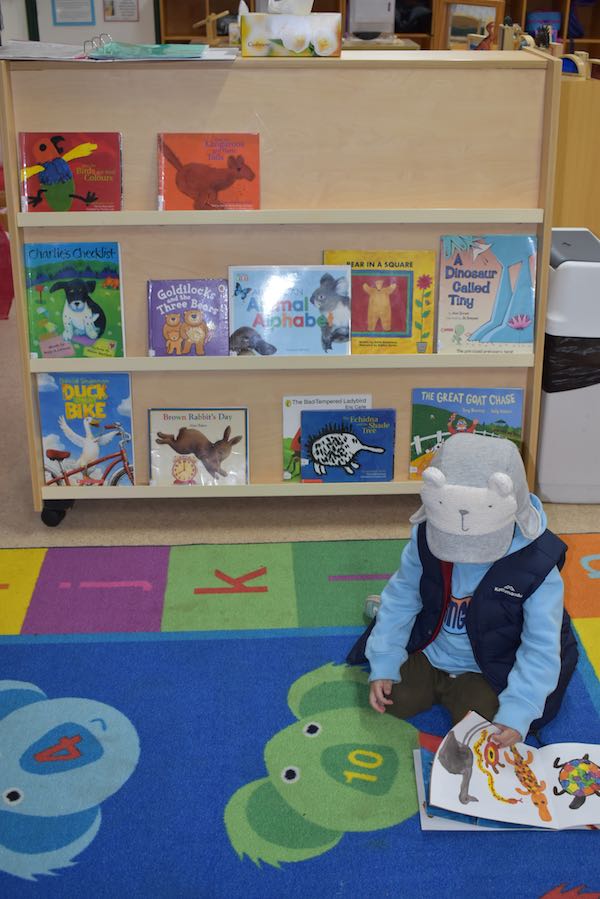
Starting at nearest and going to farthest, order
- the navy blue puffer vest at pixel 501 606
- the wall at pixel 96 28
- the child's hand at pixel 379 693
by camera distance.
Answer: the navy blue puffer vest at pixel 501 606, the child's hand at pixel 379 693, the wall at pixel 96 28

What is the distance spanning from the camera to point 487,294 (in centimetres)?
284

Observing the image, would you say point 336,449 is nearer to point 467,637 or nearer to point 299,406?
point 299,406

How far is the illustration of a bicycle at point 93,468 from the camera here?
2979 millimetres

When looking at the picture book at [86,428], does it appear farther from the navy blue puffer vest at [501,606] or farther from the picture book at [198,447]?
the navy blue puffer vest at [501,606]

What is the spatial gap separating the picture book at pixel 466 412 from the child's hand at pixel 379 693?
947 millimetres

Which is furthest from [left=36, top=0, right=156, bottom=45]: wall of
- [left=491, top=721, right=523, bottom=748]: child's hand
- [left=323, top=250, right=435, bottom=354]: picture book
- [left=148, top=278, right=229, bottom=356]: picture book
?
[left=491, top=721, right=523, bottom=748]: child's hand

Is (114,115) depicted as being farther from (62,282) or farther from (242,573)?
(242,573)

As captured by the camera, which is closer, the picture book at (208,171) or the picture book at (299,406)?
the picture book at (208,171)

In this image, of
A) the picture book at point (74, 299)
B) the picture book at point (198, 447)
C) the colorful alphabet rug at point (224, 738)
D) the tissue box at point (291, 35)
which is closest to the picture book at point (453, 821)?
the colorful alphabet rug at point (224, 738)

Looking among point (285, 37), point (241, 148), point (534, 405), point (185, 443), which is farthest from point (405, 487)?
point (285, 37)

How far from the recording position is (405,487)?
9.84ft

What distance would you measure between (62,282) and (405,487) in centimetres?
117

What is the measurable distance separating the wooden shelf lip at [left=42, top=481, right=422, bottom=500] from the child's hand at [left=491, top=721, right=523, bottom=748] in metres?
1.09

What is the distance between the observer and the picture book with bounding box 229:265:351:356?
9.23 ft
